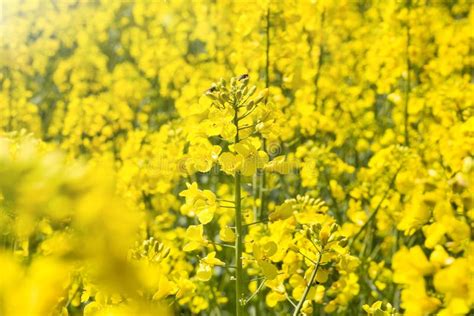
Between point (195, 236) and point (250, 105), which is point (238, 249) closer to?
point (195, 236)

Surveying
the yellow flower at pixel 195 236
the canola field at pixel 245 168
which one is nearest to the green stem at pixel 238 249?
the canola field at pixel 245 168

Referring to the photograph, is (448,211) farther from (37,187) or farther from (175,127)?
(175,127)

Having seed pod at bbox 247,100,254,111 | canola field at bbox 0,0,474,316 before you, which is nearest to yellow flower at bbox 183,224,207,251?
canola field at bbox 0,0,474,316

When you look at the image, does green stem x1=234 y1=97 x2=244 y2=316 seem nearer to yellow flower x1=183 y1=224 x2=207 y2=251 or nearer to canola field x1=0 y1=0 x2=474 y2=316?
canola field x1=0 y1=0 x2=474 y2=316

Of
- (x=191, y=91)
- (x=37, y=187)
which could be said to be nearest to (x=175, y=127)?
(x=191, y=91)

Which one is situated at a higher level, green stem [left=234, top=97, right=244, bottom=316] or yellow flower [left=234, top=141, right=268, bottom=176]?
yellow flower [left=234, top=141, right=268, bottom=176]

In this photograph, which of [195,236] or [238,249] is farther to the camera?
[195,236]

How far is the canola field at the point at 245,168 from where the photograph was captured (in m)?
0.74

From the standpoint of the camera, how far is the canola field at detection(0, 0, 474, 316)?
74cm

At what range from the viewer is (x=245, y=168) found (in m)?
1.49

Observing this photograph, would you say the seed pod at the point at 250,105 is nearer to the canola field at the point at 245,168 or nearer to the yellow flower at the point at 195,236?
the canola field at the point at 245,168

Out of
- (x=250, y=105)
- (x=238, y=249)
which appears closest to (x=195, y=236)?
(x=238, y=249)

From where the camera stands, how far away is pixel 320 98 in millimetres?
4402

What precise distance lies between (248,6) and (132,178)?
109 centimetres
